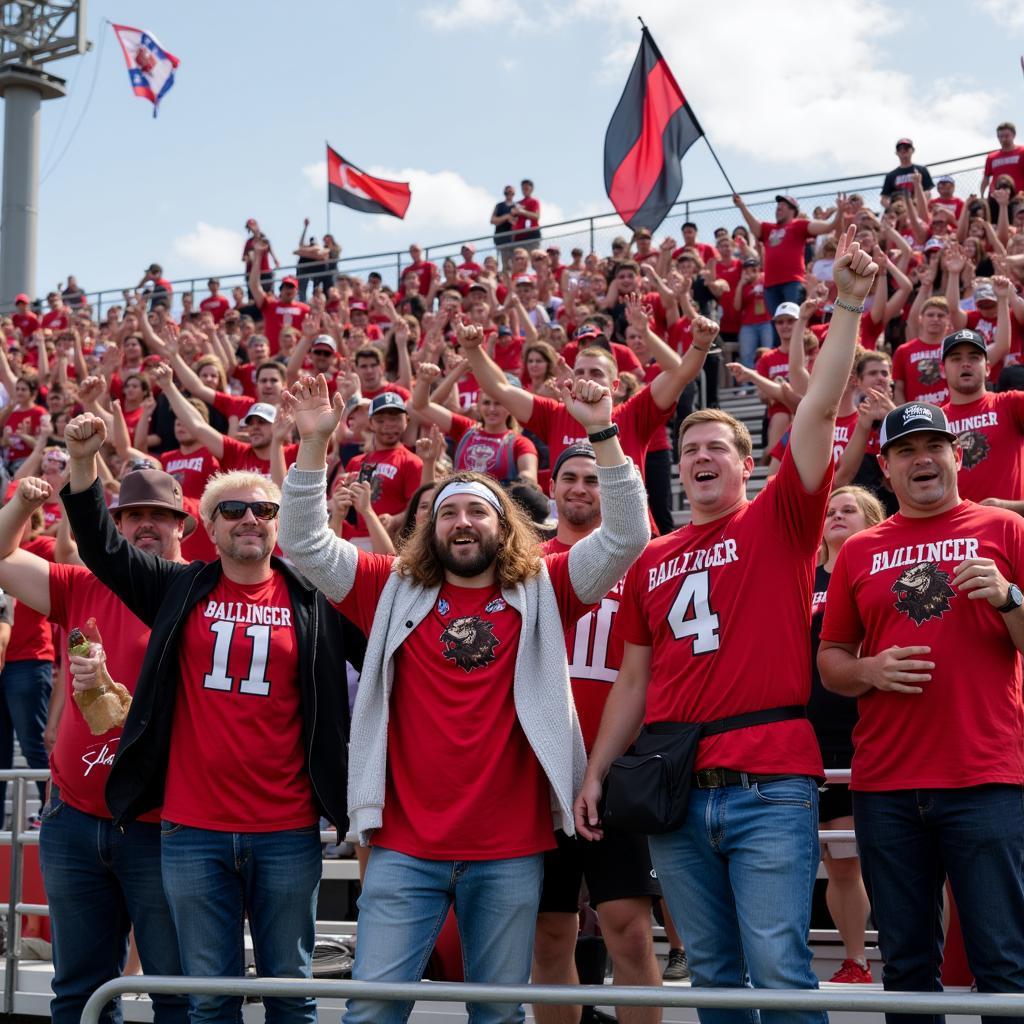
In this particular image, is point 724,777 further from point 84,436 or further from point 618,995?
point 84,436

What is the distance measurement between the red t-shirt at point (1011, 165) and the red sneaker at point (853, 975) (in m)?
10.8

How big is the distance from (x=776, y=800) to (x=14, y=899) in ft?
12.5

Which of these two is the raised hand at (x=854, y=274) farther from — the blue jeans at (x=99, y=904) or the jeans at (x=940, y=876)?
the blue jeans at (x=99, y=904)

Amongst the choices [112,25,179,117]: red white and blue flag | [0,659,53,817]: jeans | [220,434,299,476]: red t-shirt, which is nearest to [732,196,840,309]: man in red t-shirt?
[220,434,299,476]: red t-shirt

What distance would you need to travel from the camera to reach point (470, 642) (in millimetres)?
3838

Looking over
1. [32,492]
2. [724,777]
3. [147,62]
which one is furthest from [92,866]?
[147,62]

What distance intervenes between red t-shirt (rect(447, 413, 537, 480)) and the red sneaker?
3.92 m

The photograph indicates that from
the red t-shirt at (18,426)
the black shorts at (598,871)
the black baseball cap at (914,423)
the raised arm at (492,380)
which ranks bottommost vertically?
the black shorts at (598,871)

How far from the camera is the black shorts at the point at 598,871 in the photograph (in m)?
4.17

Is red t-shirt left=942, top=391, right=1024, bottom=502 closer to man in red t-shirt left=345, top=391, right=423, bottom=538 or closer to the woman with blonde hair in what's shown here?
the woman with blonde hair

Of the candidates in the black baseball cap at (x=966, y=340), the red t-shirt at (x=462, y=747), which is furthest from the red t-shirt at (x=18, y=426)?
the red t-shirt at (x=462, y=747)

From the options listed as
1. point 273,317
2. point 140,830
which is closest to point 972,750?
Result: point 140,830

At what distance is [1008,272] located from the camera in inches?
363

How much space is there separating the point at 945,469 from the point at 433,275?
1402 cm
